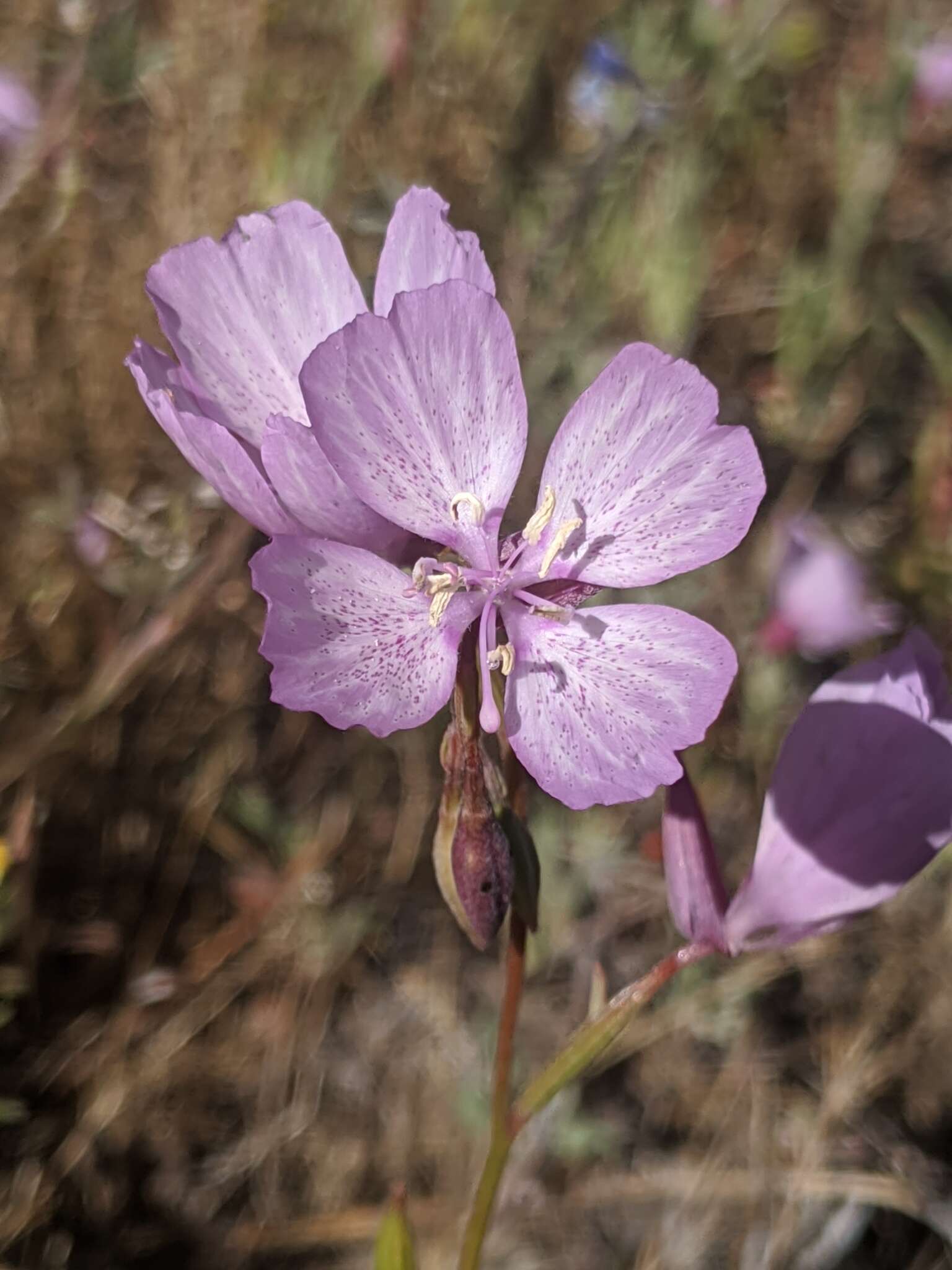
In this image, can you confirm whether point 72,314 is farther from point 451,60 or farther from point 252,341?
point 252,341

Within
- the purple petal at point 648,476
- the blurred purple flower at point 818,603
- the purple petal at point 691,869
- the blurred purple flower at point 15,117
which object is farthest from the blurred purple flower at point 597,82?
the purple petal at point 691,869

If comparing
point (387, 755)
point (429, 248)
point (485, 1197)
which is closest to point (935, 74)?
point (387, 755)

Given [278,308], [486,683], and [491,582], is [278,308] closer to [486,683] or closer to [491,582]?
[491,582]

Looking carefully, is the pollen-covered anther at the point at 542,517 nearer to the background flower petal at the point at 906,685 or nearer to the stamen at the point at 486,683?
the stamen at the point at 486,683

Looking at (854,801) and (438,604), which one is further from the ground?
(438,604)

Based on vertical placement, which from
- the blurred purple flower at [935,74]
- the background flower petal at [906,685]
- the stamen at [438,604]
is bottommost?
the blurred purple flower at [935,74]

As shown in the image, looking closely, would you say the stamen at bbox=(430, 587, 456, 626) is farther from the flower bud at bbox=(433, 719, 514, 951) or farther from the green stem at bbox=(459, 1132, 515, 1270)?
the green stem at bbox=(459, 1132, 515, 1270)
